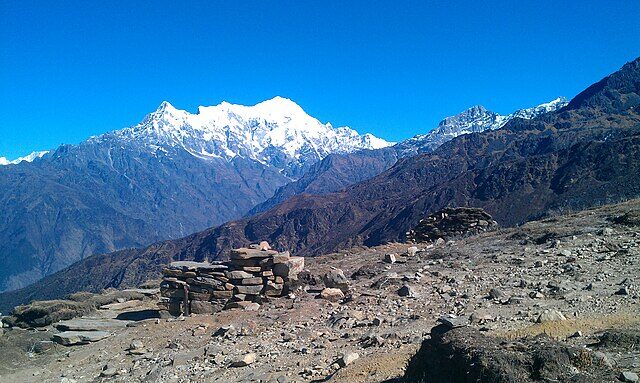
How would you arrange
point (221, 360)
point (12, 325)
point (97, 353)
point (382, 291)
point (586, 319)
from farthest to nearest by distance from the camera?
point (12, 325) < point (382, 291) < point (97, 353) < point (221, 360) < point (586, 319)

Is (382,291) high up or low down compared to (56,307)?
down

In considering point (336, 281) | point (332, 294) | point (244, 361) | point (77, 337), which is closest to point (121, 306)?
point (77, 337)

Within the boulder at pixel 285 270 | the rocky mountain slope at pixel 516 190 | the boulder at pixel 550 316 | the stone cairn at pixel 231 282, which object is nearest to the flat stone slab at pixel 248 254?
the stone cairn at pixel 231 282

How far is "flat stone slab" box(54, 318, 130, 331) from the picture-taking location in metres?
17.3

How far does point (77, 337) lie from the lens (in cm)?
1612

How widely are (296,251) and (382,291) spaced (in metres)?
177

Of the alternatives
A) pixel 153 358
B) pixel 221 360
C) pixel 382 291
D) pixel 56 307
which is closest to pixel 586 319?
pixel 382 291

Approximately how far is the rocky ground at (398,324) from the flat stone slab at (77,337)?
0.23m

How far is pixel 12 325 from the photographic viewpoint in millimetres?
19500

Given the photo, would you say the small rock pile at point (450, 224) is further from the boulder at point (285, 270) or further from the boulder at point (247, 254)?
the boulder at point (247, 254)

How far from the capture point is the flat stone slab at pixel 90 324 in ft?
56.8

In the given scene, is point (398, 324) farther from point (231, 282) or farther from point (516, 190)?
point (516, 190)

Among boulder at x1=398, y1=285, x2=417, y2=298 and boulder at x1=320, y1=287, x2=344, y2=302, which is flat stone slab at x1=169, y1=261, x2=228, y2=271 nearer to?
boulder at x1=320, y1=287, x2=344, y2=302

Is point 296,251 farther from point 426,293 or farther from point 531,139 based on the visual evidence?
point 426,293
